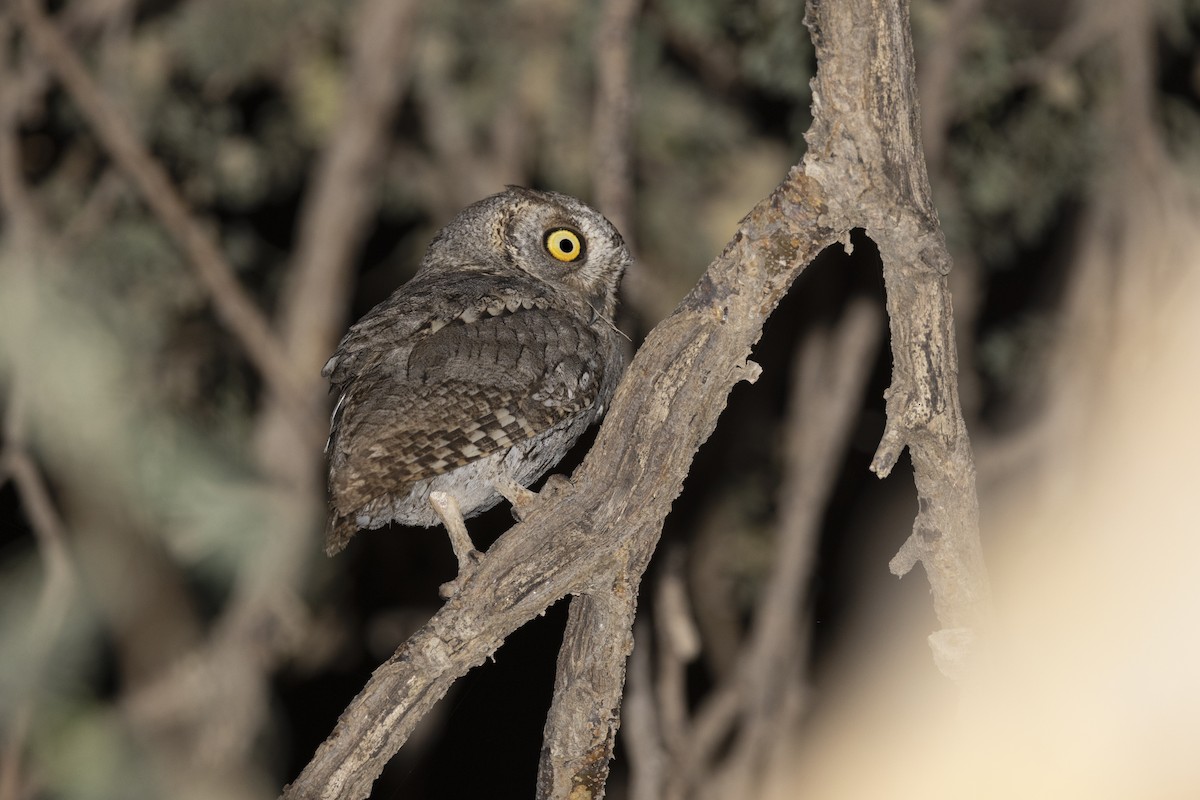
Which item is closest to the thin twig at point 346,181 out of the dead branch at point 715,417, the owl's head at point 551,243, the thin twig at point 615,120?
the thin twig at point 615,120

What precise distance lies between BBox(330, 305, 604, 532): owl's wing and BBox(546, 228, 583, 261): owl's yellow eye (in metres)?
0.42

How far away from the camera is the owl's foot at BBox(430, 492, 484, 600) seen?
3.40 meters

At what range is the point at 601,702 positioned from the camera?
3.28 metres

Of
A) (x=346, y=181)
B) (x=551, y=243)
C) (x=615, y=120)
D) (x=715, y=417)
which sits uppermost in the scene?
(x=346, y=181)

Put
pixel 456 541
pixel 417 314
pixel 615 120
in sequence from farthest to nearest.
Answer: pixel 615 120 → pixel 417 314 → pixel 456 541

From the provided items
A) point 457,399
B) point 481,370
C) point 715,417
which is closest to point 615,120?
point 481,370

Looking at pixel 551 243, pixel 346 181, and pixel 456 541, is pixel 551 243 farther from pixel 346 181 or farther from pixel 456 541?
pixel 346 181

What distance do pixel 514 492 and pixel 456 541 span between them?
23 centimetres

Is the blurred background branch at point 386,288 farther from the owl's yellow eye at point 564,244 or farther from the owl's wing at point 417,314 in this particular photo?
the owl's wing at point 417,314

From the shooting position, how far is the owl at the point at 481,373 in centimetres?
362

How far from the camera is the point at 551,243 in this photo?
14.4ft

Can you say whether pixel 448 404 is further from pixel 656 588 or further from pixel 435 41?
pixel 435 41

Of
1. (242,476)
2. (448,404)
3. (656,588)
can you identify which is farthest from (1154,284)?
(242,476)

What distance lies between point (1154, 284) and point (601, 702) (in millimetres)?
4067
